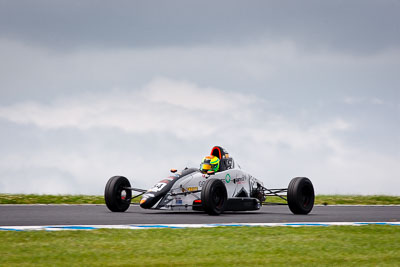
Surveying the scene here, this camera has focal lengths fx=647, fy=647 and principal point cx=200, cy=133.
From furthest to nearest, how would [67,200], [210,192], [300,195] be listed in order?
[67,200] → [300,195] → [210,192]

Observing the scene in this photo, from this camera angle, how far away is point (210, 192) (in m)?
16.2

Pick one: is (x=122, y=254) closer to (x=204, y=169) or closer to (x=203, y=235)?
(x=203, y=235)

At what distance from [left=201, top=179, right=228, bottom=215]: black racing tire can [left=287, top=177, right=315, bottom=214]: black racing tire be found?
2.10 m

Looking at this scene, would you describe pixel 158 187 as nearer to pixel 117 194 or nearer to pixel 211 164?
pixel 117 194

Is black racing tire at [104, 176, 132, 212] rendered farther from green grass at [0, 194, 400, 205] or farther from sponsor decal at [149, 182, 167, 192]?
green grass at [0, 194, 400, 205]

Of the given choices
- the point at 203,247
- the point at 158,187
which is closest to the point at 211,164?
the point at 158,187

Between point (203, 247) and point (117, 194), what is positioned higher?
point (117, 194)

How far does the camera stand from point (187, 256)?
9016 mm

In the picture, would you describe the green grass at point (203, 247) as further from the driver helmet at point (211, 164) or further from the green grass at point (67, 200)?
the green grass at point (67, 200)

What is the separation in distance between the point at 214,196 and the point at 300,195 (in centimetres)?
290

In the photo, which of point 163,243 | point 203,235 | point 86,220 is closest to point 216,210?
point 86,220

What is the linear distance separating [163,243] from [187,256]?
1269mm

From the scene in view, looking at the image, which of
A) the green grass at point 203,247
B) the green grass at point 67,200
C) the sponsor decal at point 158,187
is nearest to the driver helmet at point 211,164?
the sponsor decal at point 158,187

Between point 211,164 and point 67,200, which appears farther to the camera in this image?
point 67,200
